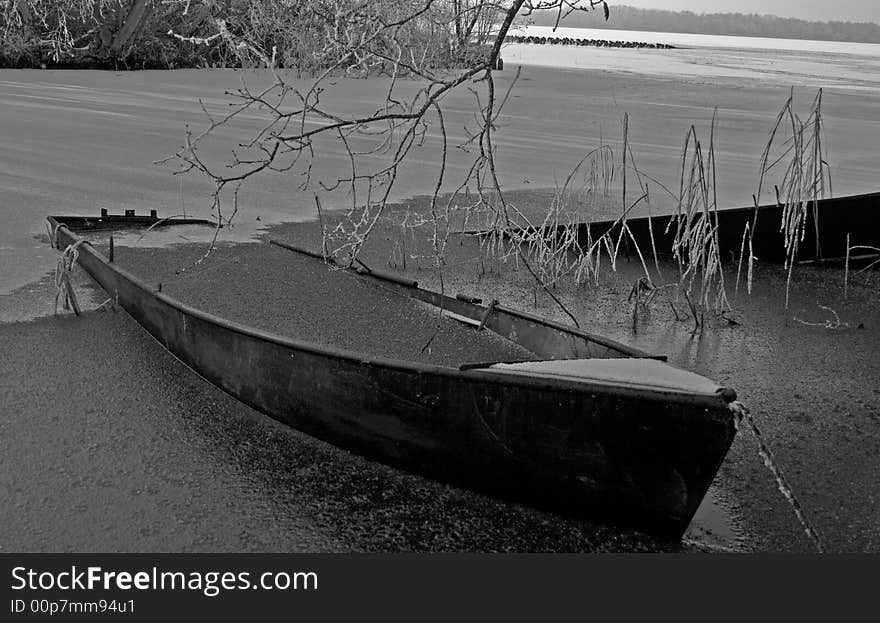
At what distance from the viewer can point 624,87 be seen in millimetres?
14969

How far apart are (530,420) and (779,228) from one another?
324 centimetres

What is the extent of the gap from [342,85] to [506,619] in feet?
39.1

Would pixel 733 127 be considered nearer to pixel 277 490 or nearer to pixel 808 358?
pixel 808 358

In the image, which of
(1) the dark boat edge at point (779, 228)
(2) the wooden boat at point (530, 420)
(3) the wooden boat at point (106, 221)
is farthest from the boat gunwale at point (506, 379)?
(1) the dark boat edge at point (779, 228)

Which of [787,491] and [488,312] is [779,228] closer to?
[488,312]

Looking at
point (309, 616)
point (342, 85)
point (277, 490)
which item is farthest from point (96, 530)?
point (342, 85)

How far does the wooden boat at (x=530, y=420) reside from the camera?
5.36 feet

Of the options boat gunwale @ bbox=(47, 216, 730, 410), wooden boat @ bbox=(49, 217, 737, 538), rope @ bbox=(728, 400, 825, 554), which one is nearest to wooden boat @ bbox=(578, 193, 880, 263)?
boat gunwale @ bbox=(47, 216, 730, 410)

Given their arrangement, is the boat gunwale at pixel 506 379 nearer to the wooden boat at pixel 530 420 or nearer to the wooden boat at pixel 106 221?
the wooden boat at pixel 530 420

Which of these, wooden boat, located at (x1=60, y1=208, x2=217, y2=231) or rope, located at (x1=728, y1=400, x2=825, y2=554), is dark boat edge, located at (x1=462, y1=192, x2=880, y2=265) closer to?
wooden boat, located at (x1=60, y1=208, x2=217, y2=231)

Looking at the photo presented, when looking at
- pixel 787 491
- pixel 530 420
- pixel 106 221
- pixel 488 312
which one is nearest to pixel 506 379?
pixel 530 420

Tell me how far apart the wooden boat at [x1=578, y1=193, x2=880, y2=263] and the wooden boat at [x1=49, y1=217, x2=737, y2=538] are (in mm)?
2493

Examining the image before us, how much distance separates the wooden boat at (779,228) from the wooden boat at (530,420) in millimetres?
2493

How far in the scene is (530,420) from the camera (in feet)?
5.77
